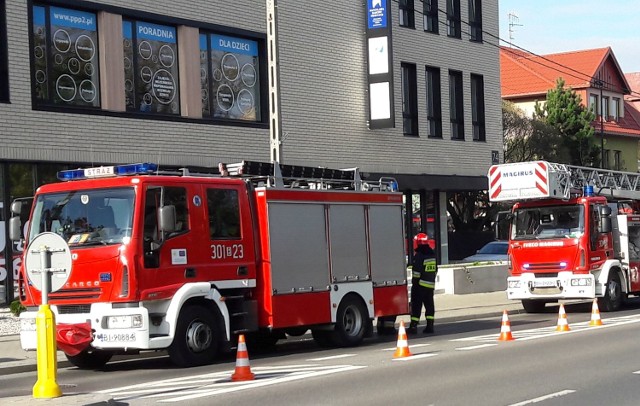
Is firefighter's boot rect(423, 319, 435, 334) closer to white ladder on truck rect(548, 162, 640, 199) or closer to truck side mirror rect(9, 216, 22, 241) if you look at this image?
white ladder on truck rect(548, 162, 640, 199)

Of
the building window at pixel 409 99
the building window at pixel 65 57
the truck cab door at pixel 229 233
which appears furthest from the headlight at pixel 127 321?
the building window at pixel 409 99

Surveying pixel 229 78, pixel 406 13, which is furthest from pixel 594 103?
pixel 229 78

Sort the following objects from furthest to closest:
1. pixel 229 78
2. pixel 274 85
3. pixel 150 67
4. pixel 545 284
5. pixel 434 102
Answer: pixel 434 102 < pixel 229 78 < pixel 150 67 < pixel 545 284 < pixel 274 85

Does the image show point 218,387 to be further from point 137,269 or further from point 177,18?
point 177,18

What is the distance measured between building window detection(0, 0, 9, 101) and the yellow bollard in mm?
11513

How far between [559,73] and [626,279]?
39966 millimetres

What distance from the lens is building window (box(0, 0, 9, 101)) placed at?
21.1m

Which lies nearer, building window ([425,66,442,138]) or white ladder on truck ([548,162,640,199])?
white ladder on truck ([548,162,640,199])

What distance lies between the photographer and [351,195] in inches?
683

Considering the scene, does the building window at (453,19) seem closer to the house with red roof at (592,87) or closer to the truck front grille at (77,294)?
the truck front grille at (77,294)

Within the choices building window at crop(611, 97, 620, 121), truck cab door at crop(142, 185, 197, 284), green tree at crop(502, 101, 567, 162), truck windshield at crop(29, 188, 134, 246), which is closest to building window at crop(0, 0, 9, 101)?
truck windshield at crop(29, 188, 134, 246)

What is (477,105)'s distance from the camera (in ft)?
119

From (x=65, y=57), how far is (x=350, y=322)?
940cm

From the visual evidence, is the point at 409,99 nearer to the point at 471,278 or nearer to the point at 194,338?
the point at 471,278
